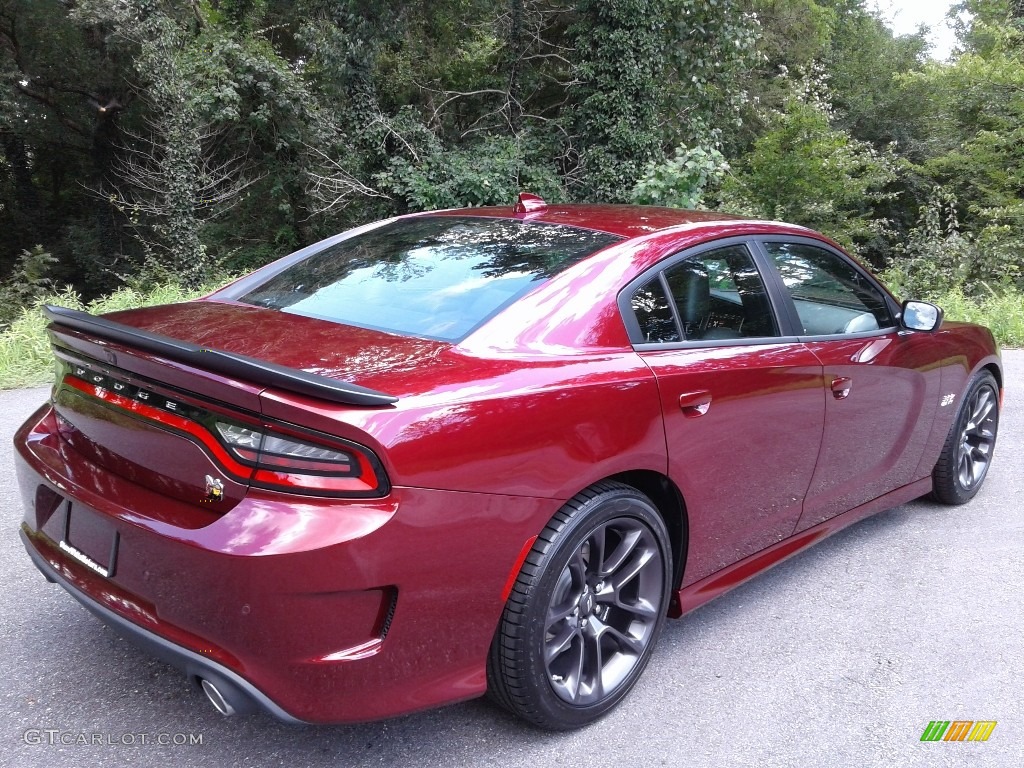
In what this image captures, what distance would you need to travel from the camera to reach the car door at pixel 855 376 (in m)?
3.23

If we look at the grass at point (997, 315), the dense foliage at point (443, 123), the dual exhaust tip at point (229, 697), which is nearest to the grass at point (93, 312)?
the grass at point (997, 315)

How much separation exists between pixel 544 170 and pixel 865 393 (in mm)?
14425

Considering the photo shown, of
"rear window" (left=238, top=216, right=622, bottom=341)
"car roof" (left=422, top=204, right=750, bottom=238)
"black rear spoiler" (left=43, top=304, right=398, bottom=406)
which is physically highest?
"car roof" (left=422, top=204, right=750, bottom=238)

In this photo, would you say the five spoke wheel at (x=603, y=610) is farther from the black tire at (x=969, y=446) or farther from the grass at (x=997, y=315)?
the grass at (x=997, y=315)

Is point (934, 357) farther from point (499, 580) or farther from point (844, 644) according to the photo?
point (499, 580)

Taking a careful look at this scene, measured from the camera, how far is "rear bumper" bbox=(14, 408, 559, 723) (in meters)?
1.84

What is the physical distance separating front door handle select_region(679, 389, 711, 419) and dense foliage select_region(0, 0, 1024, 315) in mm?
10422

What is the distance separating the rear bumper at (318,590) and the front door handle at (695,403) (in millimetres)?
641

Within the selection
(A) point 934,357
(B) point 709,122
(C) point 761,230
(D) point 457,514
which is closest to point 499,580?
(D) point 457,514

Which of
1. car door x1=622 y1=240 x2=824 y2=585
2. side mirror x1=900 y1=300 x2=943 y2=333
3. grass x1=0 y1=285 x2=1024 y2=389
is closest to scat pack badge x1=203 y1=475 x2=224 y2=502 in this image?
car door x1=622 y1=240 x2=824 y2=585

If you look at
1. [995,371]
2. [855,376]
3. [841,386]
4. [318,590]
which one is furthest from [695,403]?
[995,371]

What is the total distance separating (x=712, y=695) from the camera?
106 inches

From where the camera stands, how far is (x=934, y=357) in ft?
12.5

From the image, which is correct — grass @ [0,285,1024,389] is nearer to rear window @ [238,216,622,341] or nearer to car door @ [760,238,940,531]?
rear window @ [238,216,622,341]
